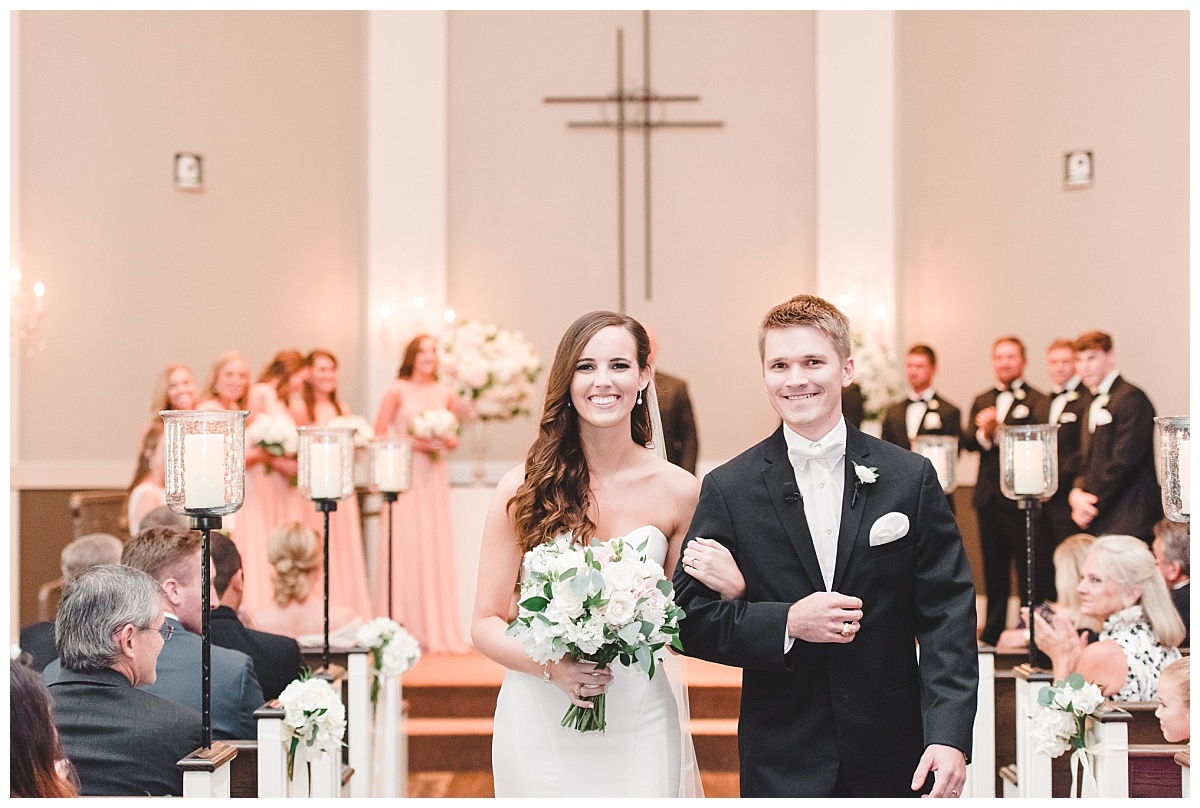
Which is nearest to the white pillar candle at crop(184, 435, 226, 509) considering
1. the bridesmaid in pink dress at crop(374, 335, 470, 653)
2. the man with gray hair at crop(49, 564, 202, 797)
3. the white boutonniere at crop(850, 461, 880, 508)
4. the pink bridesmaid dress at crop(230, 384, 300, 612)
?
the man with gray hair at crop(49, 564, 202, 797)

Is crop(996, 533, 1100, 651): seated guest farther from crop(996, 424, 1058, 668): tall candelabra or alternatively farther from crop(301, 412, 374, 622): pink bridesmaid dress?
crop(301, 412, 374, 622): pink bridesmaid dress

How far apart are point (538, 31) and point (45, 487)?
528 centimetres

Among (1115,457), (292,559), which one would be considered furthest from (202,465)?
(1115,457)

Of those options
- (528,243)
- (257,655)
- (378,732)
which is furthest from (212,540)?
(528,243)

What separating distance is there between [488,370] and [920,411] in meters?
2.83

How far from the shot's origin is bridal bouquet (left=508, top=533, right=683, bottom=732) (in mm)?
2295

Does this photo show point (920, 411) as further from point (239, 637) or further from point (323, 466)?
point (239, 637)

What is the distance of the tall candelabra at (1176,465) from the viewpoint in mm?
2928

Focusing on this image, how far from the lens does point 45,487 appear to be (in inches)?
326

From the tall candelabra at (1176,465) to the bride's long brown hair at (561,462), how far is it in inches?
54.1

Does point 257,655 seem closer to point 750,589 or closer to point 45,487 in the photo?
point 750,589

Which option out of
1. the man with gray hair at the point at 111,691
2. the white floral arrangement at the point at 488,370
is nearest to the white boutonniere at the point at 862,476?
the man with gray hair at the point at 111,691

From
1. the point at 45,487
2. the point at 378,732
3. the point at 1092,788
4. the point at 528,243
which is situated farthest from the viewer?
the point at 528,243

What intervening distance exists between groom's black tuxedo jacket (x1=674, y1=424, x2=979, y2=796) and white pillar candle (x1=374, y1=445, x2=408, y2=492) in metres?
2.93
